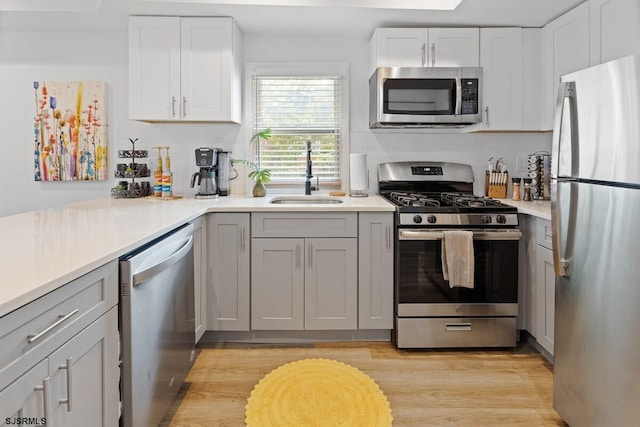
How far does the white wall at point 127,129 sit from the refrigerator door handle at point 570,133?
5.41ft

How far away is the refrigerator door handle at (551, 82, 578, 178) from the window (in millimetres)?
1844

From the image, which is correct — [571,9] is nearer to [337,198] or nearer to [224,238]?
[337,198]

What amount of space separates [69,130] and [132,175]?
24.7 inches

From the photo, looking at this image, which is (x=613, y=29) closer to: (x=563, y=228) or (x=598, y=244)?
(x=563, y=228)

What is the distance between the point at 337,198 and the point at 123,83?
6.12 feet

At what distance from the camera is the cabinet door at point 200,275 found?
2.58 metres

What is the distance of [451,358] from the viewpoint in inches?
104

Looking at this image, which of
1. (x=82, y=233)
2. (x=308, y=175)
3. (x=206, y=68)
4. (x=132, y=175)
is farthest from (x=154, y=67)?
(x=82, y=233)

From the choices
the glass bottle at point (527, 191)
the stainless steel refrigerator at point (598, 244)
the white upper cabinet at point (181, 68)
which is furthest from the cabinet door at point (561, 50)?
the white upper cabinet at point (181, 68)

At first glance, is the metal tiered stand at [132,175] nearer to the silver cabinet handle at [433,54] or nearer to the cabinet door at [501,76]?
the silver cabinet handle at [433,54]

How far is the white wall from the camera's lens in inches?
129

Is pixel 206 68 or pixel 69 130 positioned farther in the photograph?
pixel 69 130

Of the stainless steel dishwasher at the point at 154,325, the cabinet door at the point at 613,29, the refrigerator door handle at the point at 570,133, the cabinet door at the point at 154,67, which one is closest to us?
the stainless steel dishwasher at the point at 154,325

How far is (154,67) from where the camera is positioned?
2.99m
